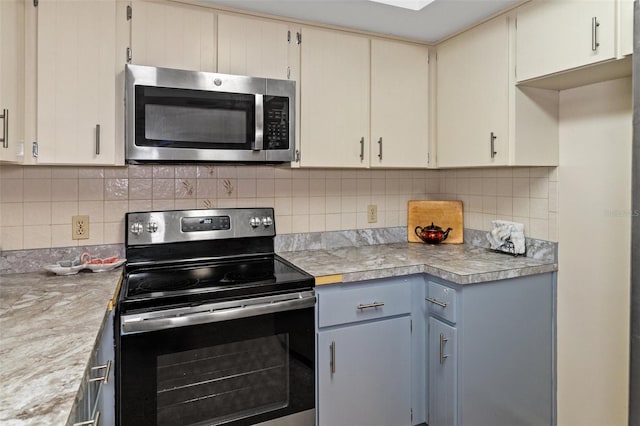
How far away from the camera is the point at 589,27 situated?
163 cm

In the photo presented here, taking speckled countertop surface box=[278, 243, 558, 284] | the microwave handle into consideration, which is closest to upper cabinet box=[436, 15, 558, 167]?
speckled countertop surface box=[278, 243, 558, 284]

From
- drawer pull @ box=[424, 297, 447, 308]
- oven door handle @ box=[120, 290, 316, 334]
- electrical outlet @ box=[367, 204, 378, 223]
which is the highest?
electrical outlet @ box=[367, 204, 378, 223]

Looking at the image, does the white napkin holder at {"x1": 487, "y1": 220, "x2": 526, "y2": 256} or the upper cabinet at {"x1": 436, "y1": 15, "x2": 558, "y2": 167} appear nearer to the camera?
the upper cabinet at {"x1": 436, "y1": 15, "x2": 558, "y2": 167}

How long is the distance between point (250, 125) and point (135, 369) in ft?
3.62

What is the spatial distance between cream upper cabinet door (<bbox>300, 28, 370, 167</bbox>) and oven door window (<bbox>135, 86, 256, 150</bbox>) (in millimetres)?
320

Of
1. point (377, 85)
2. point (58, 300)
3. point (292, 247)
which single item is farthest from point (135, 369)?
point (377, 85)

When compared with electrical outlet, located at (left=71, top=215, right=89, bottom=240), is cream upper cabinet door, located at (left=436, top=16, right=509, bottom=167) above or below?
above

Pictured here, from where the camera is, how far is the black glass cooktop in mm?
1585

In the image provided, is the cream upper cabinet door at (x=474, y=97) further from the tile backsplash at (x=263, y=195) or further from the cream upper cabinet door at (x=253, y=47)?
the cream upper cabinet door at (x=253, y=47)

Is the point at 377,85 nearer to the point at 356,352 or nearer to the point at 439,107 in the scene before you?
the point at 439,107

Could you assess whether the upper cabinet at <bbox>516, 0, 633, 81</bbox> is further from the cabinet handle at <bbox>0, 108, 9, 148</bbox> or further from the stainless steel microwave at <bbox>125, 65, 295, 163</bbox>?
the cabinet handle at <bbox>0, 108, 9, 148</bbox>

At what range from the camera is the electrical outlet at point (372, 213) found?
2643 millimetres

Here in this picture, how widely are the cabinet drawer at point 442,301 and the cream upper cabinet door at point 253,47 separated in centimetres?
124

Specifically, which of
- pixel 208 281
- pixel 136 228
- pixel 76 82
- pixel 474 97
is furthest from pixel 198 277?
pixel 474 97
